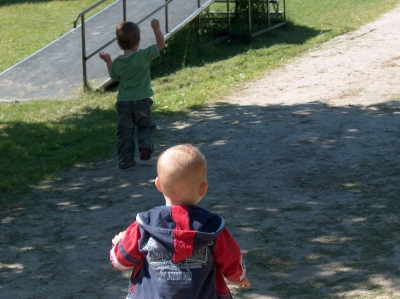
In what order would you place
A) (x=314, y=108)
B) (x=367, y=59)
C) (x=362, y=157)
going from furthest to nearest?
(x=367, y=59), (x=314, y=108), (x=362, y=157)

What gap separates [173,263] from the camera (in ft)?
9.04

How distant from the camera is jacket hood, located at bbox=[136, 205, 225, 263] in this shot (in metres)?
2.69

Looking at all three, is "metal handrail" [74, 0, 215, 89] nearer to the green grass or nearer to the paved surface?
the paved surface

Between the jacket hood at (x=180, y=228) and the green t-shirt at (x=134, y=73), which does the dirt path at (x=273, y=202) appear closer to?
the green t-shirt at (x=134, y=73)

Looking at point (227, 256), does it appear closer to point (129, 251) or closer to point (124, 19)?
point (129, 251)

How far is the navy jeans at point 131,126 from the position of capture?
721cm

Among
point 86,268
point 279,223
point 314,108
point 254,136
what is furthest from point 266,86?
point 86,268

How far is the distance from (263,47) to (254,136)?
675 cm

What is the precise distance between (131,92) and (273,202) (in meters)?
1.99

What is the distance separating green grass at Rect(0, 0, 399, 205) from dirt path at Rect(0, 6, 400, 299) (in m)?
0.58

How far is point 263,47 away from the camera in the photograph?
1466cm

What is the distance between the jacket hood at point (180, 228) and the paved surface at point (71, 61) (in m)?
9.11

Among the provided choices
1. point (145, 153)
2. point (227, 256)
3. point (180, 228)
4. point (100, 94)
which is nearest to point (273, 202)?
point (145, 153)

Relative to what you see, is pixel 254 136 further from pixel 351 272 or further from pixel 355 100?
pixel 351 272
